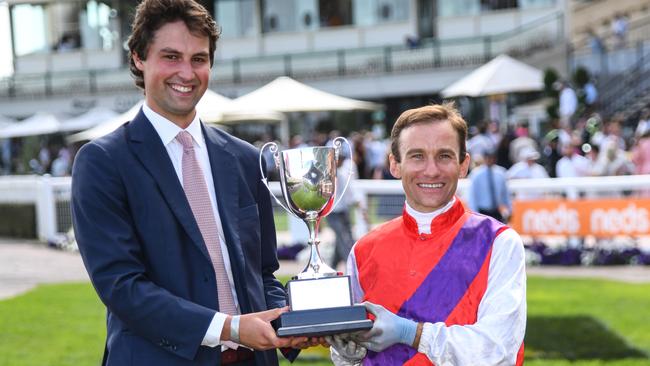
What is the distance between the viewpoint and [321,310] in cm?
318

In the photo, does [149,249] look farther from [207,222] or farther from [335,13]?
[335,13]

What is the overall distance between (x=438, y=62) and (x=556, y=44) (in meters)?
3.59

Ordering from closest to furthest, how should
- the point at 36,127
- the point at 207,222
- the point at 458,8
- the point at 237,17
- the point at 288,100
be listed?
the point at 207,222 → the point at 288,100 → the point at 36,127 → the point at 458,8 → the point at 237,17

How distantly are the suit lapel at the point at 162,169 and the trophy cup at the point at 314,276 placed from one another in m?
0.32

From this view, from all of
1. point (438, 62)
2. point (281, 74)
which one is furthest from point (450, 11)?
point (281, 74)

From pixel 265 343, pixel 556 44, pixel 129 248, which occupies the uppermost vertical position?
pixel 556 44

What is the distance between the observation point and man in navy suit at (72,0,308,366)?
319 centimetres

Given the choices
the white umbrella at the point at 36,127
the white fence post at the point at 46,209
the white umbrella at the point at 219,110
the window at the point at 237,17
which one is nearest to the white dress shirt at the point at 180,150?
the white umbrella at the point at 219,110

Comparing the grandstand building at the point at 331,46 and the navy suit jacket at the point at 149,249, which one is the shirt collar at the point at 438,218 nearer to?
the navy suit jacket at the point at 149,249

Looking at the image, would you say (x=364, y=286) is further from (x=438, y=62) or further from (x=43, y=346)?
(x=438, y=62)

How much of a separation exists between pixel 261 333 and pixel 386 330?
0.36m

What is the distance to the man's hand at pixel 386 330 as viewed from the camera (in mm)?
3209

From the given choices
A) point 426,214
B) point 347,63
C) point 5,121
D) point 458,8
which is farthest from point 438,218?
point 5,121

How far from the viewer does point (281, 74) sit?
37031mm
